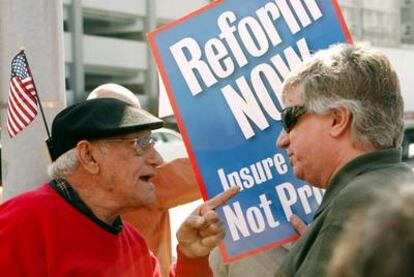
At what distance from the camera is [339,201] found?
1485 mm

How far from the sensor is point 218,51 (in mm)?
2348

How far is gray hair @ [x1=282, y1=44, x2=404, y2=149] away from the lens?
1.75 metres

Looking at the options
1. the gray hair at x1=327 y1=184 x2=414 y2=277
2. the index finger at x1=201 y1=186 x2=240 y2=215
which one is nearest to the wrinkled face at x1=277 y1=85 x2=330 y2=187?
the index finger at x1=201 y1=186 x2=240 y2=215

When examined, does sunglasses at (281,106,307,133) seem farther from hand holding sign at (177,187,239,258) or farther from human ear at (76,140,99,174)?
human ear at (76,140,99,174)

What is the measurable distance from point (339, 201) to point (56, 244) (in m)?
0.97

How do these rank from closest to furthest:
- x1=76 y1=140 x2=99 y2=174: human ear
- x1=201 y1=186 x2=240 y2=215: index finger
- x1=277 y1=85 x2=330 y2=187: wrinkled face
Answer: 1. x1=277 y1=85 x2=330 y2=187: wrinkled face
2. x1=201 y1=186 x2=240 y2=215: index finger
3. x1=76 y1=140 x2=99 y2=174: human ear

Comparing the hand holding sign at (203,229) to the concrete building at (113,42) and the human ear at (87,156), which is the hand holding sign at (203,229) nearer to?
the human ear at (87,156)

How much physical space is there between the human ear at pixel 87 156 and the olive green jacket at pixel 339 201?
3.06 ft

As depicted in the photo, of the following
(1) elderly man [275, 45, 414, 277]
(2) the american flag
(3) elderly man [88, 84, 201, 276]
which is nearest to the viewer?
(1) elderly man [275, 45, 414, 277]

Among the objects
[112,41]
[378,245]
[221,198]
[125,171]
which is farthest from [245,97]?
[112,41]

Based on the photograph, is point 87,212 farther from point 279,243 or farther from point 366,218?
point 366,218

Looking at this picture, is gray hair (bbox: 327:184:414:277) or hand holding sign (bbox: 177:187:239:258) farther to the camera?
hand holding sign (bbox: 177:187:239:258)

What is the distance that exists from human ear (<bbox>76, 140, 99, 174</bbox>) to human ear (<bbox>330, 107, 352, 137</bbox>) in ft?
2.90

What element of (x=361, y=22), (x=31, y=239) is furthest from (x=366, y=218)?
(x=361, y=22)
